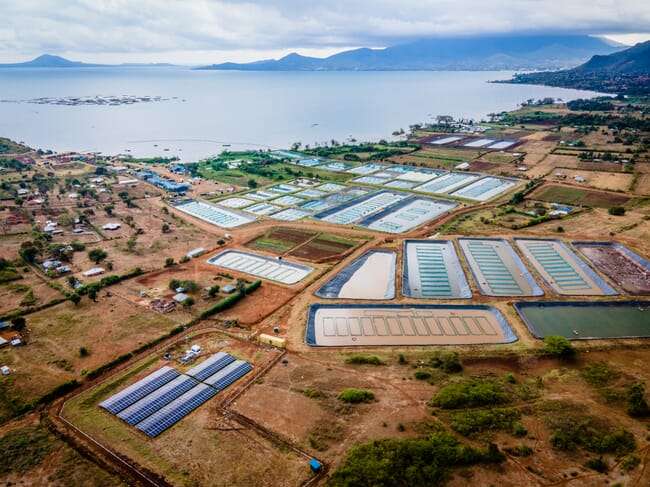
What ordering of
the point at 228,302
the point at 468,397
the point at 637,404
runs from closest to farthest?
the point at 637,404 < the point at 468,397 < the point at 228,302

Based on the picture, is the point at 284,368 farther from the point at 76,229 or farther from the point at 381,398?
the point at 76,229

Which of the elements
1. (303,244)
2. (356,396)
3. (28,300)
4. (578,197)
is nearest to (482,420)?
(356,396)

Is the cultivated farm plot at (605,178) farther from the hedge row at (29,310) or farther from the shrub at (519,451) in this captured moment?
the hedge row at (29,310)

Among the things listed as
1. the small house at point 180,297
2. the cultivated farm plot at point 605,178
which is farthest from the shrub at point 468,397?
the cultivated farm plot at point 605,178

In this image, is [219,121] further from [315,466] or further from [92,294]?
[315,466]

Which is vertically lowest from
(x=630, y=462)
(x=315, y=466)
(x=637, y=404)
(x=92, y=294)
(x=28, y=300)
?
(x=28, y=300)

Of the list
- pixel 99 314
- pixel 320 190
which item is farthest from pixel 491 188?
pixel 99 314
